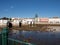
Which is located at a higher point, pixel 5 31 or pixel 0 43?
pixel 5 31

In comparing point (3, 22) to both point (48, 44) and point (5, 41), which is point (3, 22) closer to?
point (48, 44)

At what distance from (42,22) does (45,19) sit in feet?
6.35

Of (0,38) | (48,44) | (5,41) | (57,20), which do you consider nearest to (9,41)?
(5,41)

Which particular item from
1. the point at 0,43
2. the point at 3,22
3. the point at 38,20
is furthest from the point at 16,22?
the point at 0,43

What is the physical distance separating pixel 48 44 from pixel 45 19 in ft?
200

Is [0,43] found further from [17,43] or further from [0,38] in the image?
[17,43]

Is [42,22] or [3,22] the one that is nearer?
[3,22]

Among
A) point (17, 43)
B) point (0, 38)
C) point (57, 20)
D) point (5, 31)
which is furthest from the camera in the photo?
point (57, 20)

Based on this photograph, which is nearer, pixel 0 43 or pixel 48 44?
pixel 0 43

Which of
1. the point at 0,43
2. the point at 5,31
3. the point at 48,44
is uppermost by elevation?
the point at 5,31

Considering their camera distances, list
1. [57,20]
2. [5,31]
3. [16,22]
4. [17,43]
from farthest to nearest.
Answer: [57,20] → [16,22] → [5,31] → [17,43]

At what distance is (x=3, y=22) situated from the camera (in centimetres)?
6888

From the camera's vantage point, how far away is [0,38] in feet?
23.6

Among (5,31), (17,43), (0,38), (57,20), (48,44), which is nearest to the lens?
(17,43)
